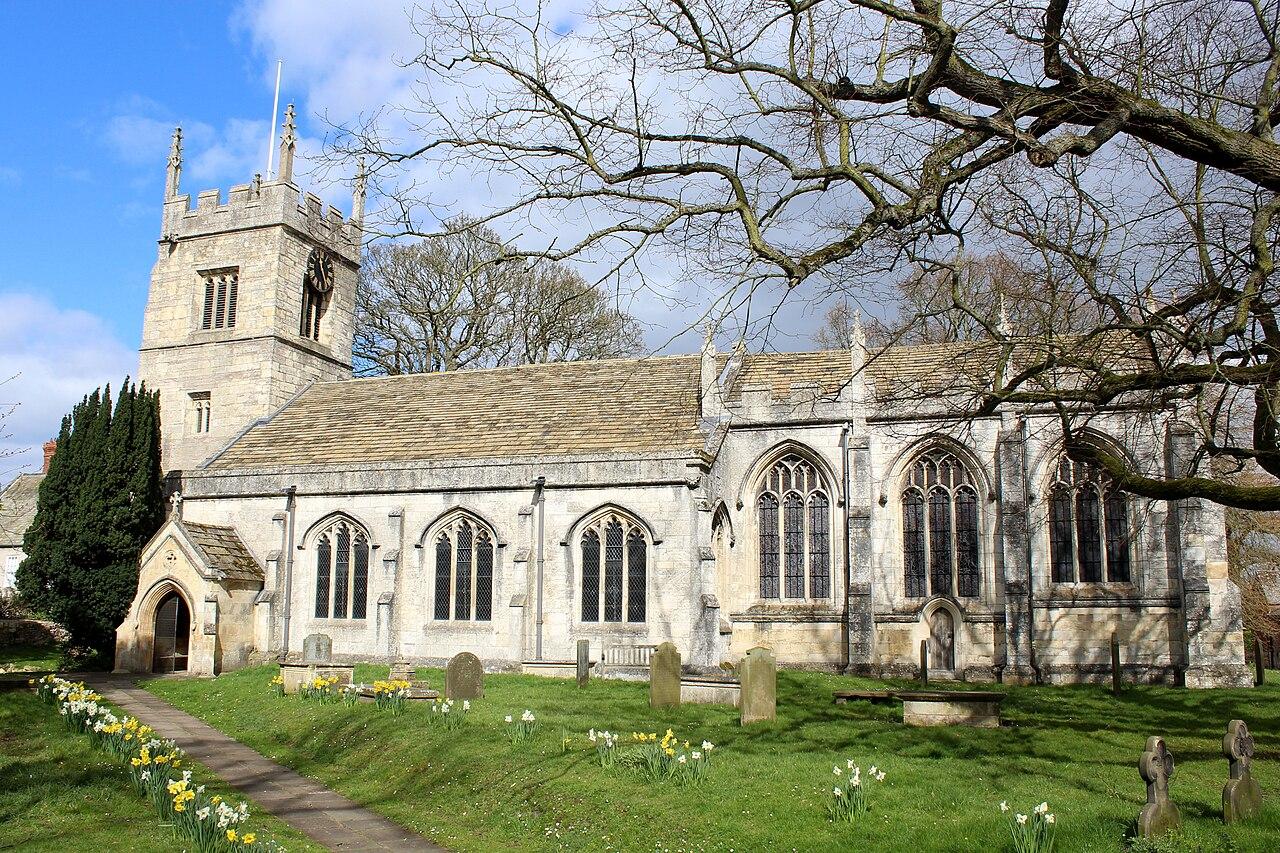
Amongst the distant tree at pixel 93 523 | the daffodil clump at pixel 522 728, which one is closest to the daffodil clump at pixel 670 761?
the daffodil clump at pixel 522 728

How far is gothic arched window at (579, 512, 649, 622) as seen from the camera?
2353cm

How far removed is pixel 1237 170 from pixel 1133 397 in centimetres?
1464

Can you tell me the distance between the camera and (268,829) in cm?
1136

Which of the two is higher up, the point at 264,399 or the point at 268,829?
the point at 264,399

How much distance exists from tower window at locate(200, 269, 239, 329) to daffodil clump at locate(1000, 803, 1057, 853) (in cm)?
2855

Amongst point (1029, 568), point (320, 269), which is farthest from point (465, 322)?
point (1029, 568)

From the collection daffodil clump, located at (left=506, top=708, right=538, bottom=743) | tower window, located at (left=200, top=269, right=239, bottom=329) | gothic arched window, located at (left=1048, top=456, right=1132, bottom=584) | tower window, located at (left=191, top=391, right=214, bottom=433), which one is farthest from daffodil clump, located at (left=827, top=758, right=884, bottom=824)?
tower window, located at (left=200, top=269, right=239, bottom=329)

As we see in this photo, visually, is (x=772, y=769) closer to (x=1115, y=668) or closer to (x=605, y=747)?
(x=605, y=747)

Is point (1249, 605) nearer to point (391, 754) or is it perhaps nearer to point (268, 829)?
point (391, 754)

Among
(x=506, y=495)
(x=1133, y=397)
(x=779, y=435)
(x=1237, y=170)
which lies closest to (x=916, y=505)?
(x=779, y=435)

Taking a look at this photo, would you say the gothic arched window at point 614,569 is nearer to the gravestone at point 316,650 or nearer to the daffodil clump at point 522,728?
the gravestone at point 316,650

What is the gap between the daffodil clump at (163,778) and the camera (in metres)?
9.68

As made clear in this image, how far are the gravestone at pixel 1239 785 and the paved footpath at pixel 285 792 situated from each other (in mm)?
7876

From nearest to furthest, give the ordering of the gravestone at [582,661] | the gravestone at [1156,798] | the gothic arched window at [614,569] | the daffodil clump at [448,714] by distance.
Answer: the gravestone at [1156,798], the daffodil clump at [448,714], the gravestone at [582,661], the gothic arched window at [614,569]
